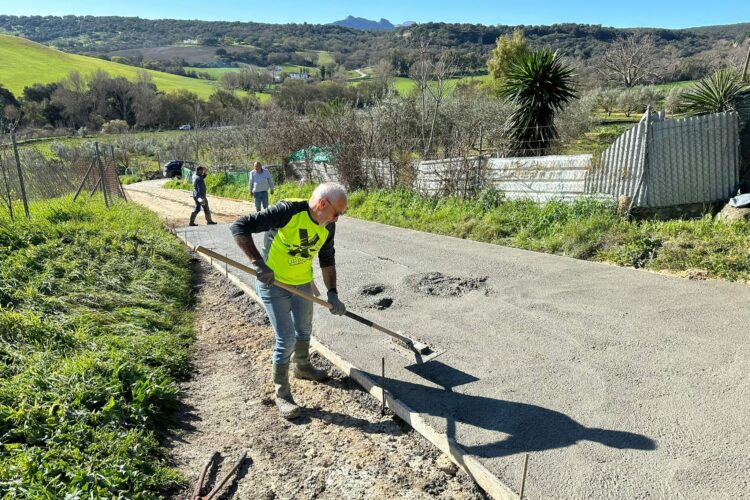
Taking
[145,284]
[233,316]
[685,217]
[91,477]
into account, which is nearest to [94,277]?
[145,284]

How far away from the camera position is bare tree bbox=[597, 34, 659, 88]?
3584 centimetres

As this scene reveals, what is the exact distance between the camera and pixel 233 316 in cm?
611

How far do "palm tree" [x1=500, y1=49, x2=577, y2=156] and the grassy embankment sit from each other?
2702mm

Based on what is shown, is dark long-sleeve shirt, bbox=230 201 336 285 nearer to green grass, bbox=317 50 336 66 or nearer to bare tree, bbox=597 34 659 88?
bare tree, bbox=597 34 659 88

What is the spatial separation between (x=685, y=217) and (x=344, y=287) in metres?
5.74

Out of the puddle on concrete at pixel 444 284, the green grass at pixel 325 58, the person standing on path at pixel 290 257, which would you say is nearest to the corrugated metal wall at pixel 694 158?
the puddle on concrete at pixel 444 284

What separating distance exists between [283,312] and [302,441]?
3.30 ft

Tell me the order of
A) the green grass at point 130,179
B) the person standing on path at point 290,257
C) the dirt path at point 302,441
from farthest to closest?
the green grass at point 130,179, the person standing on path at point 290,257, the dirt path at point 302,441

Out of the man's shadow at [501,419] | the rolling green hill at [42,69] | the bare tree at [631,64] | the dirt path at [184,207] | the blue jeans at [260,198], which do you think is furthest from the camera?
the rolling green hill at [42,69]

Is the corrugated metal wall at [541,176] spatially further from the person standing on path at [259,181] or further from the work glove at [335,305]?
the work glove at [335,305]

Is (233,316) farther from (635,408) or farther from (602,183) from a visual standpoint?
(602,183)

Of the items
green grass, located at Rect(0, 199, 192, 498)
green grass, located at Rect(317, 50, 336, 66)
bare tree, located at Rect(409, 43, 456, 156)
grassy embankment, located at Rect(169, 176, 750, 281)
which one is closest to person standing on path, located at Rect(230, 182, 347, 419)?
green grass, located at Rect(0, 199, 192, 498)

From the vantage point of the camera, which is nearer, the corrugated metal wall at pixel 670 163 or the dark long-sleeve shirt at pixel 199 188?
the corrugated metal wall at pixel 670 163

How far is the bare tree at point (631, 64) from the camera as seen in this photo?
118 ft
